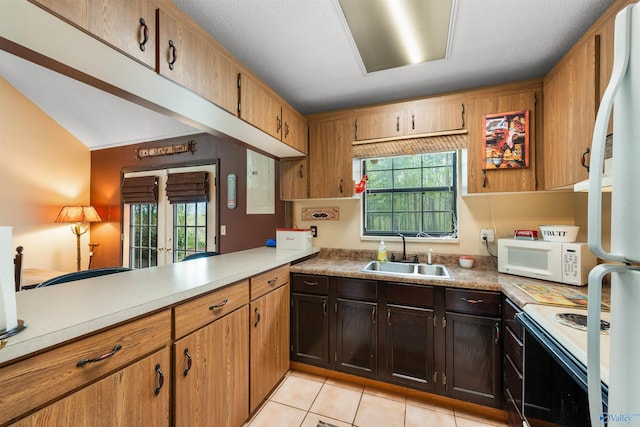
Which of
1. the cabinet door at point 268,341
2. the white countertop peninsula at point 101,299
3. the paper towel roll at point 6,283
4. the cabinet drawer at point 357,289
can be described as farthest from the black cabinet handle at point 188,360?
the cabinet drawer at point 357,289

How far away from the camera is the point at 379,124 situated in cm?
226

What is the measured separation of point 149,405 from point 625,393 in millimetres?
1485

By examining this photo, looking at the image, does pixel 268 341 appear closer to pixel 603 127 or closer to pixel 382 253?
pixel 382 253

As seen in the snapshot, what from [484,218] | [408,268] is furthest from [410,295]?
[484,218]

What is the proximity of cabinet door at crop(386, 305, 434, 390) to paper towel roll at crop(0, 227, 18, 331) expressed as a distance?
1.85 metres

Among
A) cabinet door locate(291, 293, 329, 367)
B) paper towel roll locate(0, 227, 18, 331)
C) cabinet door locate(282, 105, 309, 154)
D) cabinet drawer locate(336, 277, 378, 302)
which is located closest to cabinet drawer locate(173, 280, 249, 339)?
paper towel roll locate(0, 227, 18, 331)

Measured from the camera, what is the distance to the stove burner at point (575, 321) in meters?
1.01

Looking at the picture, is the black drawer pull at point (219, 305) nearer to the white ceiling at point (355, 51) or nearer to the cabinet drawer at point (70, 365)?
the cabinet drawer at point (70, 365)

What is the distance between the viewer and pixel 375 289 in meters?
1.91

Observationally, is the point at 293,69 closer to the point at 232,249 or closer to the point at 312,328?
the point at 312,328

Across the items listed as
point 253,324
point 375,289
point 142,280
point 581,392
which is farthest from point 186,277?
point 581,392

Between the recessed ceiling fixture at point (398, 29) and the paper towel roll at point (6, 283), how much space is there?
1.62 metres

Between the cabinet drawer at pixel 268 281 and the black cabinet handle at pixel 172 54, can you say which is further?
the cabinet drawer at pixel 268 281

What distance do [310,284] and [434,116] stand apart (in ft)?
5.65
